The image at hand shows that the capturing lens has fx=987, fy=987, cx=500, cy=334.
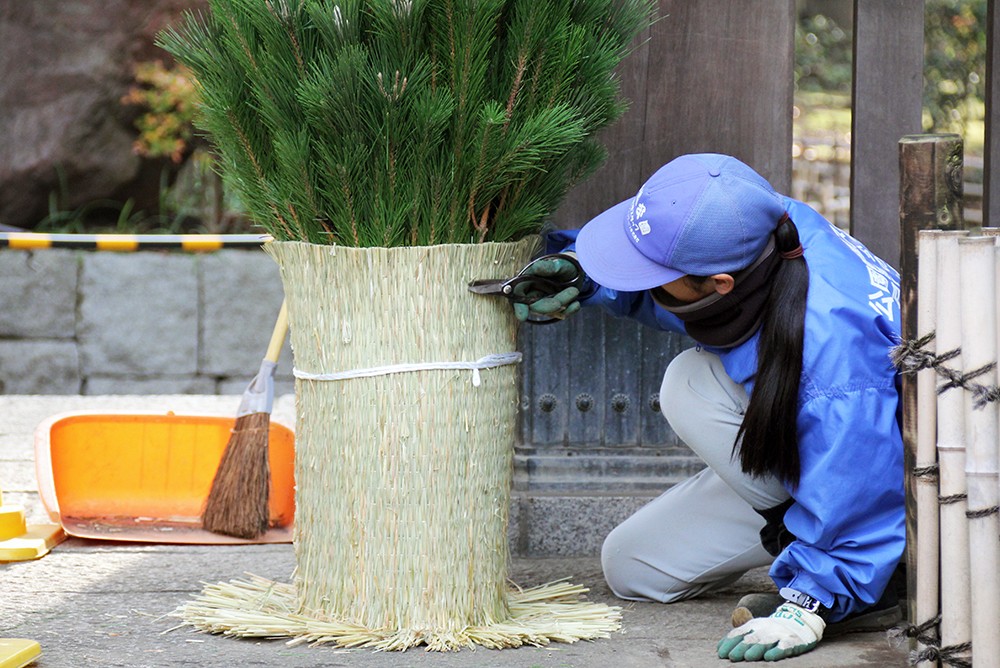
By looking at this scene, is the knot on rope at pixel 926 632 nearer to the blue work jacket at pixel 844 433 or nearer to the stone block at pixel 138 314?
the blue work jacket at pixel 844 433

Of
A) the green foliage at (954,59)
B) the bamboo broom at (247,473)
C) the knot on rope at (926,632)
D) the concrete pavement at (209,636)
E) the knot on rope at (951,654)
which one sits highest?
the green foliage at (954,59)

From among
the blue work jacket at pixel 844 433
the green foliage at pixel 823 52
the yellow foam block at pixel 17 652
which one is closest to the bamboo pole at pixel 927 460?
the blue work jacket at pixel 844 433

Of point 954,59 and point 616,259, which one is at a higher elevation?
point 954,59

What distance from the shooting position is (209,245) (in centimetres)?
425

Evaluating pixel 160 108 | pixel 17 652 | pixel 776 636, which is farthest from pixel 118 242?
pixel 776 636

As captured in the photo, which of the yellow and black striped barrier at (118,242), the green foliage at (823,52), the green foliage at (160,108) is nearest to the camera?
the yellow and black striped barrier at (118,242)

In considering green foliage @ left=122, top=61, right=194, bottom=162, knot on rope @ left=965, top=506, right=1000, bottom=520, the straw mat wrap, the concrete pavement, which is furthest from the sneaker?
green foliage @ left=122, top=61, right=194, bottom=162

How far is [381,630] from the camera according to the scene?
67.6 inches

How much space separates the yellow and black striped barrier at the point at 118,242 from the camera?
4.21m

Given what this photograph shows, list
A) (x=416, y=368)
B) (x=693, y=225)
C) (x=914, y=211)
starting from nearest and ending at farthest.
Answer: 1. (x=914, y=211)
2. (x=693, y=225)
3. (x=416, y=368)

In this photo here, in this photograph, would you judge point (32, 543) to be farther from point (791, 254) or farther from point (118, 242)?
point (118, 242)

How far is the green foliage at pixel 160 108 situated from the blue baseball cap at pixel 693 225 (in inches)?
145

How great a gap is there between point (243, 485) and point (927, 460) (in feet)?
5.22

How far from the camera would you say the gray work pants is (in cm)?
187
